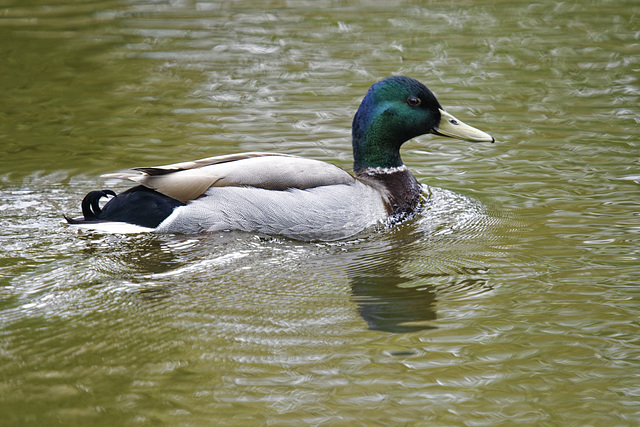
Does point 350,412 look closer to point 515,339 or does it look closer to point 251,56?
point 515,339

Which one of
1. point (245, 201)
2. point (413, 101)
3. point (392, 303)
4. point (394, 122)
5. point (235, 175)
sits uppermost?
point (413, 101)

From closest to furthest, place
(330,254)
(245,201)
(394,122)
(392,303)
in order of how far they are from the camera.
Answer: (392,303), (330,254), (245,201), (394,122)

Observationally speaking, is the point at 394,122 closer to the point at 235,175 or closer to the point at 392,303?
the point at 235,175

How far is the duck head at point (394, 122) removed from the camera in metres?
7.21

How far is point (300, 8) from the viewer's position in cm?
1352

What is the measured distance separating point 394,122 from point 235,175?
1.52 meters

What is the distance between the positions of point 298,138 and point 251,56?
2.99 metres

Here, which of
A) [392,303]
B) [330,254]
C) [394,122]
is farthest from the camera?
[394,122]

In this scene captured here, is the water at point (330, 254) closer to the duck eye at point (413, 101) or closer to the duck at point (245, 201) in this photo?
the duck at point (245, 201)

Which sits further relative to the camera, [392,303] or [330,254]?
[330,254]

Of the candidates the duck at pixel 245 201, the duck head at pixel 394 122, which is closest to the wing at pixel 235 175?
the duck at pixel 245 201

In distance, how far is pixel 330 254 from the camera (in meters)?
6.25

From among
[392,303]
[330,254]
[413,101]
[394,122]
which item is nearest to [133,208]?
[330,254]

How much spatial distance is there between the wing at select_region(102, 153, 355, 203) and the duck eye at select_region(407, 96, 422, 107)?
1.03m
